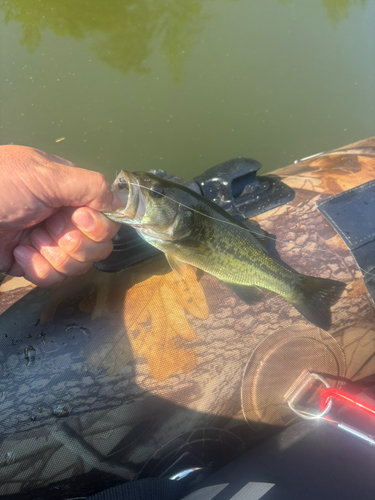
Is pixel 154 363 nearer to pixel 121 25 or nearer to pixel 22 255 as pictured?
pixel 22 255

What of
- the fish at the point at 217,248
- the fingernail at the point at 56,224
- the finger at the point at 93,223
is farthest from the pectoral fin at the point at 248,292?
the fingernail at the point at 56,224

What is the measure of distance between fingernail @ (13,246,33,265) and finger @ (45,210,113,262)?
7.2 inches

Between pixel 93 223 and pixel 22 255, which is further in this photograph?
pixel 22 255

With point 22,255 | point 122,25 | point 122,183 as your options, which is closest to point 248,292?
point 122,183

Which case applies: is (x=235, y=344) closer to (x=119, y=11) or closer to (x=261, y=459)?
(x=261, y=459)

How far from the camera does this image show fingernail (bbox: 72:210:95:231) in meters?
1.74

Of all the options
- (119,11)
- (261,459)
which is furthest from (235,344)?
(119,11)

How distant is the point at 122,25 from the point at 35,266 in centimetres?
592

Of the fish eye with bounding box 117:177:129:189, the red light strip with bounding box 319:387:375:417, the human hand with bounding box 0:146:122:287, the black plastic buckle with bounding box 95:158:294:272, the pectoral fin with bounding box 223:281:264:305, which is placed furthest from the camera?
the black plastic buckle with bounding box 95:158:294:272

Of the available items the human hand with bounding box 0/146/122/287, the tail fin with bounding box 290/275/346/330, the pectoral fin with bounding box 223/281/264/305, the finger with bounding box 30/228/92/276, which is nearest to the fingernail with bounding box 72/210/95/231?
the human hand with bounding box 0/146/122/287

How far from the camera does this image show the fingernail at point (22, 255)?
1887mm

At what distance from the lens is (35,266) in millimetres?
1886

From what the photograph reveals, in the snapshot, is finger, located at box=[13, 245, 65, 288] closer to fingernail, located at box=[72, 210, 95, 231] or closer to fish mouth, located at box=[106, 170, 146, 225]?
fingernail, located at box=[72, 210, 95, 231]

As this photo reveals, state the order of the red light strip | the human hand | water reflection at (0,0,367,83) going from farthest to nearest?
1. water reflection at (0,0,367,83)
2. the red light strip
3. the human hand
